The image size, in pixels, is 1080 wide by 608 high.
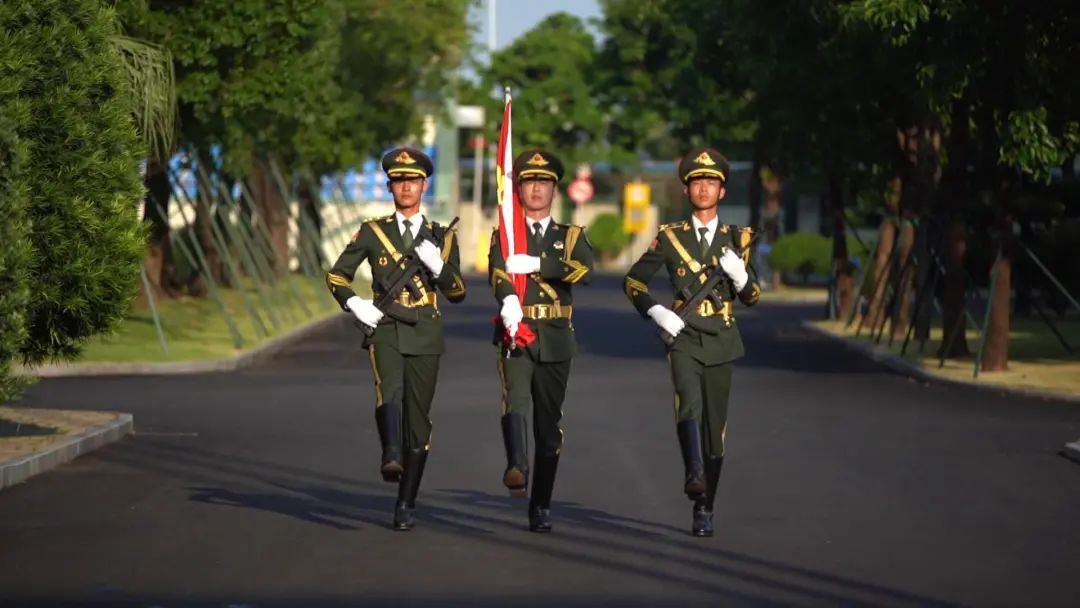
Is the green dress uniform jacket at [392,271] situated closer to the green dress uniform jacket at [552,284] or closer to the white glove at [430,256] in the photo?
the white glove at [430,256]

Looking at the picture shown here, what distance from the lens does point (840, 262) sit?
138 feet

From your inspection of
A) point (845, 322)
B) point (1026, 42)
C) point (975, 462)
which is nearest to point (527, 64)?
point (845, 322)

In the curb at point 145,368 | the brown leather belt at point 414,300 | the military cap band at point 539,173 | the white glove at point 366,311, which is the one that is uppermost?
the military cap band at point 539,173

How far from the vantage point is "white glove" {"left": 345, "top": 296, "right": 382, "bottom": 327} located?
1259 cm

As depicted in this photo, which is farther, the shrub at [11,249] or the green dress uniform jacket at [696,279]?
the shrub at [11,249]

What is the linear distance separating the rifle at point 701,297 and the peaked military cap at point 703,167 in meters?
0.43

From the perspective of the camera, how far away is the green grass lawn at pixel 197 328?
29956mm

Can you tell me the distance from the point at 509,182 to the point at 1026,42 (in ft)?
50.2

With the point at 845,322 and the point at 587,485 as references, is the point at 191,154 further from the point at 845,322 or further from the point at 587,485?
the point at 587,485

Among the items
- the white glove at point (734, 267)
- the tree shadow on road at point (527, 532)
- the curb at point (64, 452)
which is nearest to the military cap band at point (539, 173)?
the white glove at point (734, 267)

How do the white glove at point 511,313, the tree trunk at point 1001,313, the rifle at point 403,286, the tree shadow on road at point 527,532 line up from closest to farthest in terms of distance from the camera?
the tree shadow on road at point 527,532
the white glove at point 511,313
the rifle at point 403,286
the tree trunk at point 1001,313

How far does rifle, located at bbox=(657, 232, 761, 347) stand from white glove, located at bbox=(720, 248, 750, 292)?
6 cm

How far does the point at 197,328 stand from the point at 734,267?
24831 millimetres

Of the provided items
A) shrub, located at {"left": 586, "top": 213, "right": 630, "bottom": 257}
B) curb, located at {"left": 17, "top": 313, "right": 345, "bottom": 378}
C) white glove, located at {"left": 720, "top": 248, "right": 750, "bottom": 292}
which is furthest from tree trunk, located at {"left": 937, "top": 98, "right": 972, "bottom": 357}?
shrub, located at {"left": 586, "top": 213, "right": 630, "bottom": 257}
